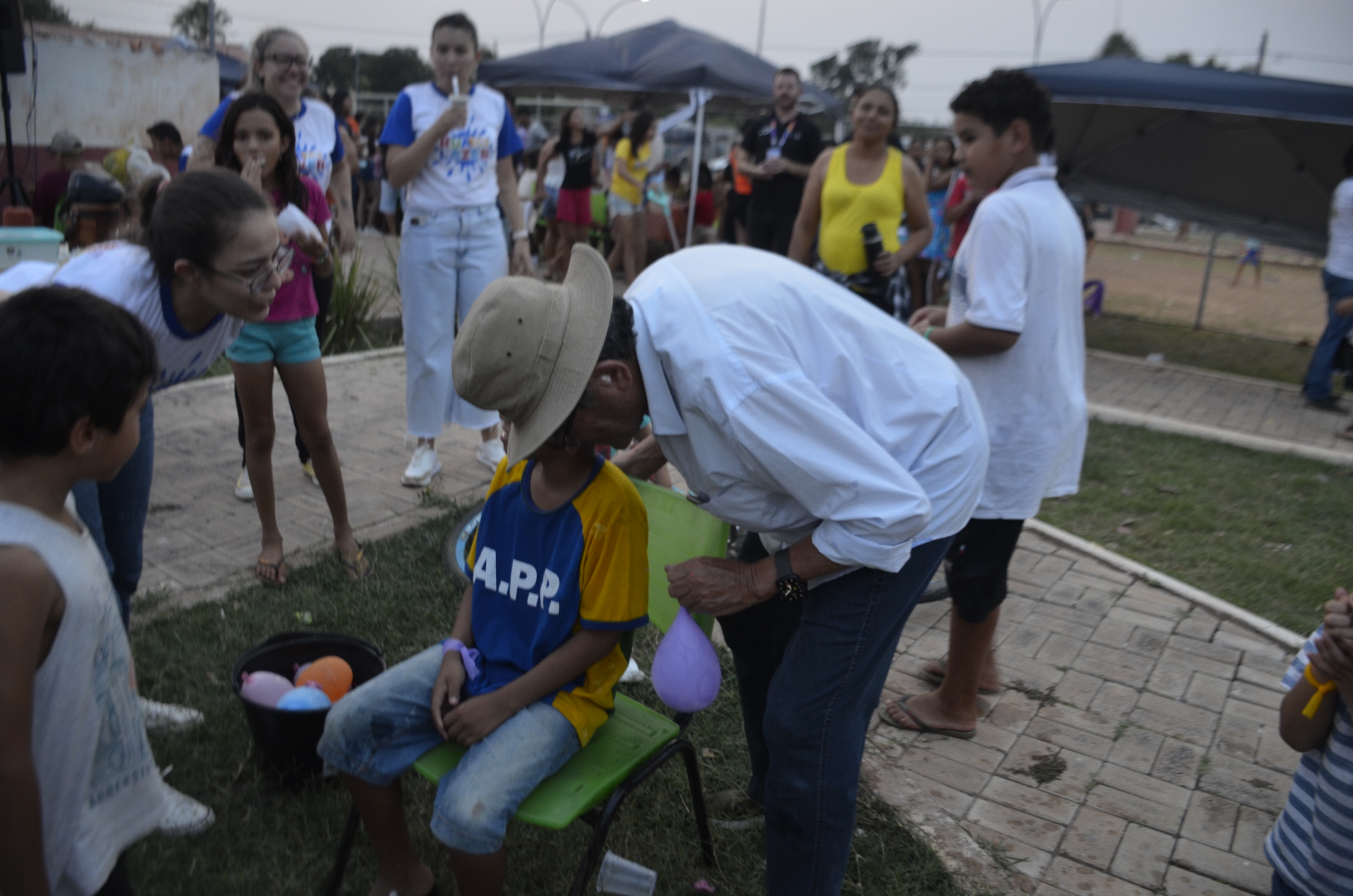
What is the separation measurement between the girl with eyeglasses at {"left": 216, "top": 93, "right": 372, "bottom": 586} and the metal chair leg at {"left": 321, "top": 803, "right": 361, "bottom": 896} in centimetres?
173

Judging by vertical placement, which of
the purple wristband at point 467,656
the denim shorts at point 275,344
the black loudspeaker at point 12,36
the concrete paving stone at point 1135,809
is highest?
the black loudspeaker at point 12,36

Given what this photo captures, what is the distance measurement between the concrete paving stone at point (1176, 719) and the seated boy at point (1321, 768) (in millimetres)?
1109

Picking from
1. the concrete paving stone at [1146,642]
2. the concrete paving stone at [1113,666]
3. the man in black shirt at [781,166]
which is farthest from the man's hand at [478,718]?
the man in black shirt at [781,166]

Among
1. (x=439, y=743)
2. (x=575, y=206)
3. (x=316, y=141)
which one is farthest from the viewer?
(x=575, y=206)

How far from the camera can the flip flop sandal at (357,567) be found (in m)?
3.89

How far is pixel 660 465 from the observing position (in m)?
2.57

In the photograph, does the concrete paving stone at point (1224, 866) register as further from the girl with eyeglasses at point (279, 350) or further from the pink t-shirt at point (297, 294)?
the pink t-shirt at point (297, 294)

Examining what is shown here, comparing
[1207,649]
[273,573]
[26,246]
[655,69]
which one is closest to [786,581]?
[273,573]

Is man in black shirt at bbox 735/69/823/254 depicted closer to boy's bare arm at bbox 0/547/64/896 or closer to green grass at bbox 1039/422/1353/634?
green grass at bbox 1039/422/1353/634

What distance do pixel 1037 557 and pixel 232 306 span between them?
392cm

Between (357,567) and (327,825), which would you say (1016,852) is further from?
(357,567)

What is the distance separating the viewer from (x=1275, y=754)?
10.7ft

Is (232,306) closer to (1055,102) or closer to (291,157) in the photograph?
(291,157)

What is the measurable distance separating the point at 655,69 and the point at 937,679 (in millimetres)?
9003
